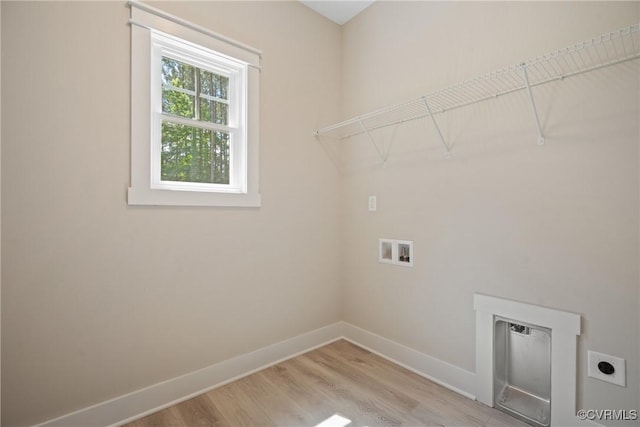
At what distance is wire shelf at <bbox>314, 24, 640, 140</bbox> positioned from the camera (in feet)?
4.42

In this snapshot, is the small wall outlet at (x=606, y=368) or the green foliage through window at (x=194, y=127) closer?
the small wall outlet at (x=606, y=368)

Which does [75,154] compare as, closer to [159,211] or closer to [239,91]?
[159,211]

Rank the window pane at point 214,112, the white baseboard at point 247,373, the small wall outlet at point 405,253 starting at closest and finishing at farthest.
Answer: the white baseboard at point 247,373
the window pane at point 214,112
the small wall outlet at point 405,253

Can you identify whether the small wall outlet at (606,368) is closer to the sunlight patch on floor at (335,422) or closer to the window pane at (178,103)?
the sunlight patch on floor at (335,422)

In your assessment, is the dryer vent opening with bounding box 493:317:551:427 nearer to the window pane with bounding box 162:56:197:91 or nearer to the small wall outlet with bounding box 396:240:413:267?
the small wall outlet with bounding box 396:240:413:267

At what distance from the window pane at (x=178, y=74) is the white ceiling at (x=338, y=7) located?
1171 millimetres

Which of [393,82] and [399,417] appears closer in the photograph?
[399,417]

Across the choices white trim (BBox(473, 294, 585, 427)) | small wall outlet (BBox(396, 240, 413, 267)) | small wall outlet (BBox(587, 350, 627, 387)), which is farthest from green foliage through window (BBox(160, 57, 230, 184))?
small wall outlet (BBox(587, 350, 627, 387))

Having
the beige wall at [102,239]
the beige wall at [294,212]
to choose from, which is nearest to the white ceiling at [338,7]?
the beige wall at [294,212]

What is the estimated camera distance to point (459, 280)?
1.93 m

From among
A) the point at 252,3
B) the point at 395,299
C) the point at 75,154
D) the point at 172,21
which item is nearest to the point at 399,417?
the point at 395,299

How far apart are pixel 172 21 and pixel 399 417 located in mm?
2620

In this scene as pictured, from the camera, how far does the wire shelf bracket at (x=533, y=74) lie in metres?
1.35
